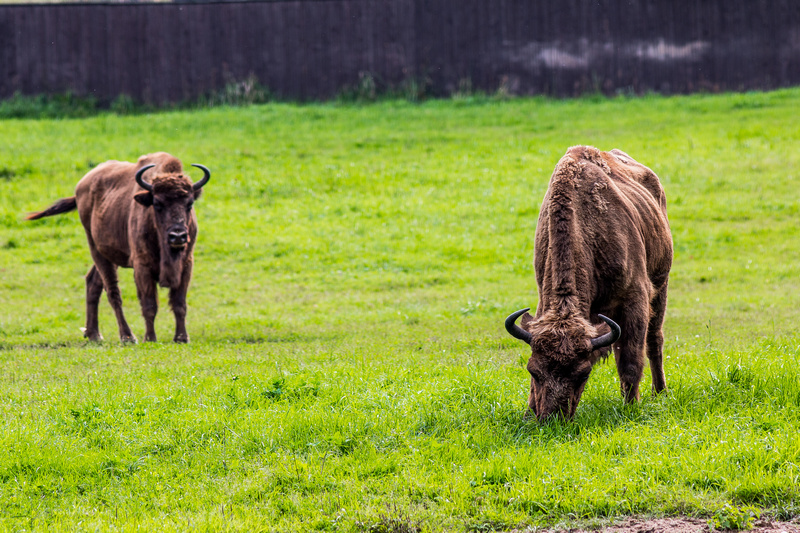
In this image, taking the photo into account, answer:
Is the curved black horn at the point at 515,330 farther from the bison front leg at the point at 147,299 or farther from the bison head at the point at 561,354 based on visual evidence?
the bison front leg at the point at 147,299

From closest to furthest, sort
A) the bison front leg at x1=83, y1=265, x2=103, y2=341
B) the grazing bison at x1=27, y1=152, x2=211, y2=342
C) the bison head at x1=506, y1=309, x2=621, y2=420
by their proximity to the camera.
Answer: the bison head at x1=506, y1=309, x2=621, y2=420, the grazing bison at x1=27, y1=152, x2=211, y2=342, the bison front leg at x1=83, y1=265, x2=103, y2=341

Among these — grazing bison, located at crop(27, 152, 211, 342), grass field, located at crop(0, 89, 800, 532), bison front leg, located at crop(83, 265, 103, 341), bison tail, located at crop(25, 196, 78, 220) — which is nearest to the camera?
grass field, located at crop(0, 89, 800, 532)

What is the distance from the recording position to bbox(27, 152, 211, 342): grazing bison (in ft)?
35.8

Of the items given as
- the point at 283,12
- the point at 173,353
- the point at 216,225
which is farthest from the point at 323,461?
the point at 283,12

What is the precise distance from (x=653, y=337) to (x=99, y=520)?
4.83 meters

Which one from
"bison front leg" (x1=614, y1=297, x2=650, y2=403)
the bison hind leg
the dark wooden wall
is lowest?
the bison hind leg

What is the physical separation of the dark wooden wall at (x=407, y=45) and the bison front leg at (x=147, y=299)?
1705 centimetres

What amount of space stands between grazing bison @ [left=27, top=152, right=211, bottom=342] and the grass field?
2.54ft

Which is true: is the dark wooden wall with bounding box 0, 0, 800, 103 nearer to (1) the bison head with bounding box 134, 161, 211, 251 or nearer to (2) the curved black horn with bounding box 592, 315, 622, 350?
(1) the bison head with bounding box 134, 161, 211, 251

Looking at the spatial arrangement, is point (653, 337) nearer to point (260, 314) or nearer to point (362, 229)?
point (260, 314)

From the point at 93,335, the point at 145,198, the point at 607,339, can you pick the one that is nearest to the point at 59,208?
the point at 93,335

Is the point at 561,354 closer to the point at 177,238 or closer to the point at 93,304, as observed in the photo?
the point at 177,238

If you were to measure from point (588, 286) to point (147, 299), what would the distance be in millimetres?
7185

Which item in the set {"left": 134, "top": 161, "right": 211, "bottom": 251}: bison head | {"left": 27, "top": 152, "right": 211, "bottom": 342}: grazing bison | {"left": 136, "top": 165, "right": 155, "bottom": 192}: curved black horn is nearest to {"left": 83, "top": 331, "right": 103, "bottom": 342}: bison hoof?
{"left": 27, "top": 152, "right": 211, "bottom": 342}: grazing bison
